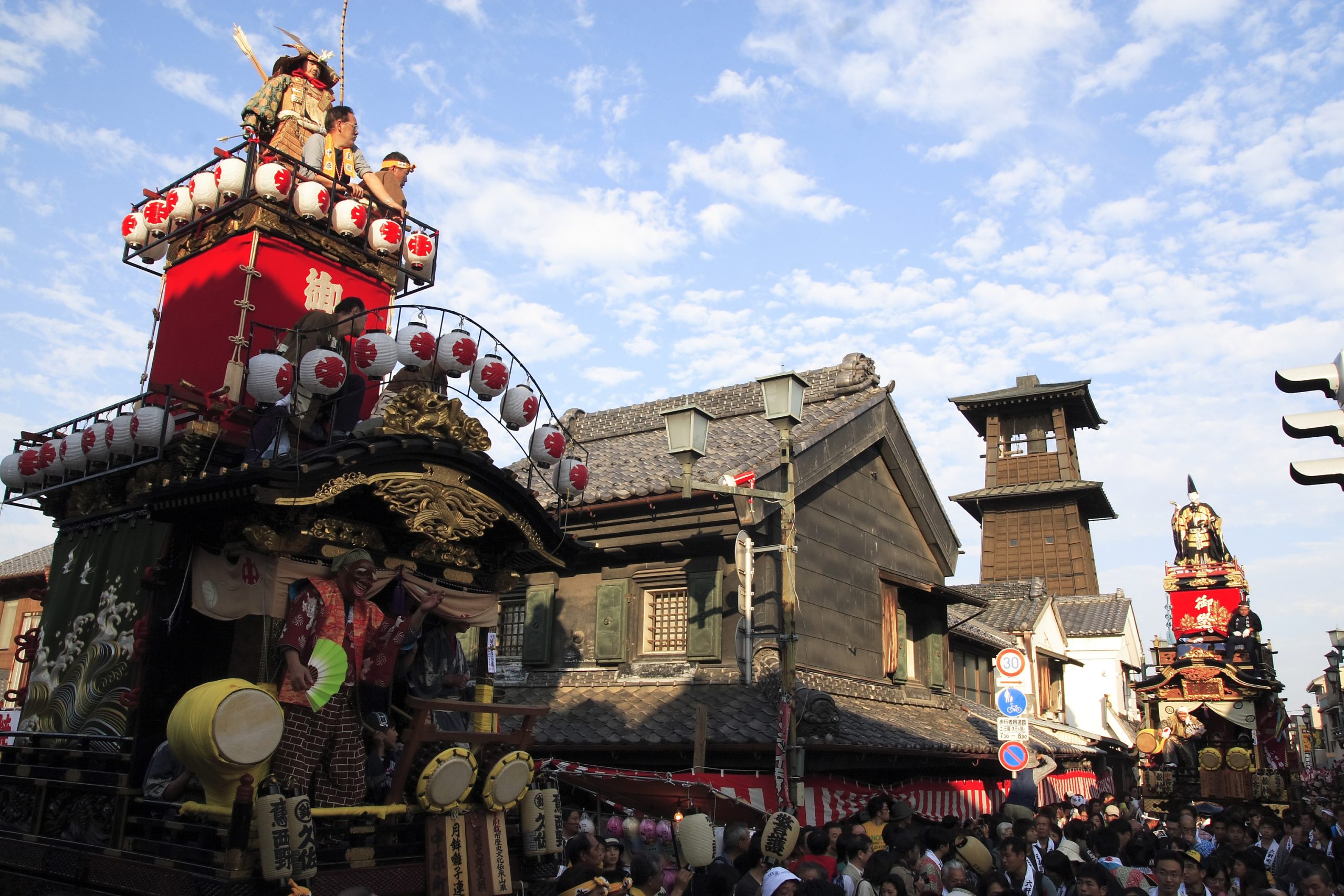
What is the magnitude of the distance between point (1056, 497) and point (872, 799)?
4440cm

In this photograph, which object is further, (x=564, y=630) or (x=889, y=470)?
(x=889, y=470)

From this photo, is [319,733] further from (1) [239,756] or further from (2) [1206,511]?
(2) [1206,511]

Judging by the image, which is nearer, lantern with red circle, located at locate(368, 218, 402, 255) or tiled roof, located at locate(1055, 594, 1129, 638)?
lantern with red circle, located at locate(368, 218, 402, 255)

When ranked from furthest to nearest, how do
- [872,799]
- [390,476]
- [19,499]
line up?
[872,799]
[19,499]
[390,476]

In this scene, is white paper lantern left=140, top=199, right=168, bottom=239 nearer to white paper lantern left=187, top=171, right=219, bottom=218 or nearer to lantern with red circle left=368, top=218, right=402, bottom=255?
white paper lantern left=187, top=171, right=219, bottom=218

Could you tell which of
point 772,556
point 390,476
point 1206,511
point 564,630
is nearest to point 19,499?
point 390,476

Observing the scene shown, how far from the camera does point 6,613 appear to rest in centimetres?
3753

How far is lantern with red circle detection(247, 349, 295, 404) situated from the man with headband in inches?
73.7

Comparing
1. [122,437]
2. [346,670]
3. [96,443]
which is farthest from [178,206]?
[346,670]

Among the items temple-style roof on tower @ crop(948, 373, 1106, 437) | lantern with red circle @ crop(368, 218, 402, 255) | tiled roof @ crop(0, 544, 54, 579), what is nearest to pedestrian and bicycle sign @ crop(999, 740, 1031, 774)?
lantern with red circle @ crop(368, 218, 402, 255)

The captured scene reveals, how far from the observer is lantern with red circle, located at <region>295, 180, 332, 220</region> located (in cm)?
1277

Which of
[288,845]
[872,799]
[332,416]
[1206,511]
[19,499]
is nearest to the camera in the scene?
[288,845]

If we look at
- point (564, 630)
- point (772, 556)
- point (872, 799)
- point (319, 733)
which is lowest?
point (872, 799)

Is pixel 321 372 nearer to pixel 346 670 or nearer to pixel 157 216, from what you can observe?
pixel 346 670
